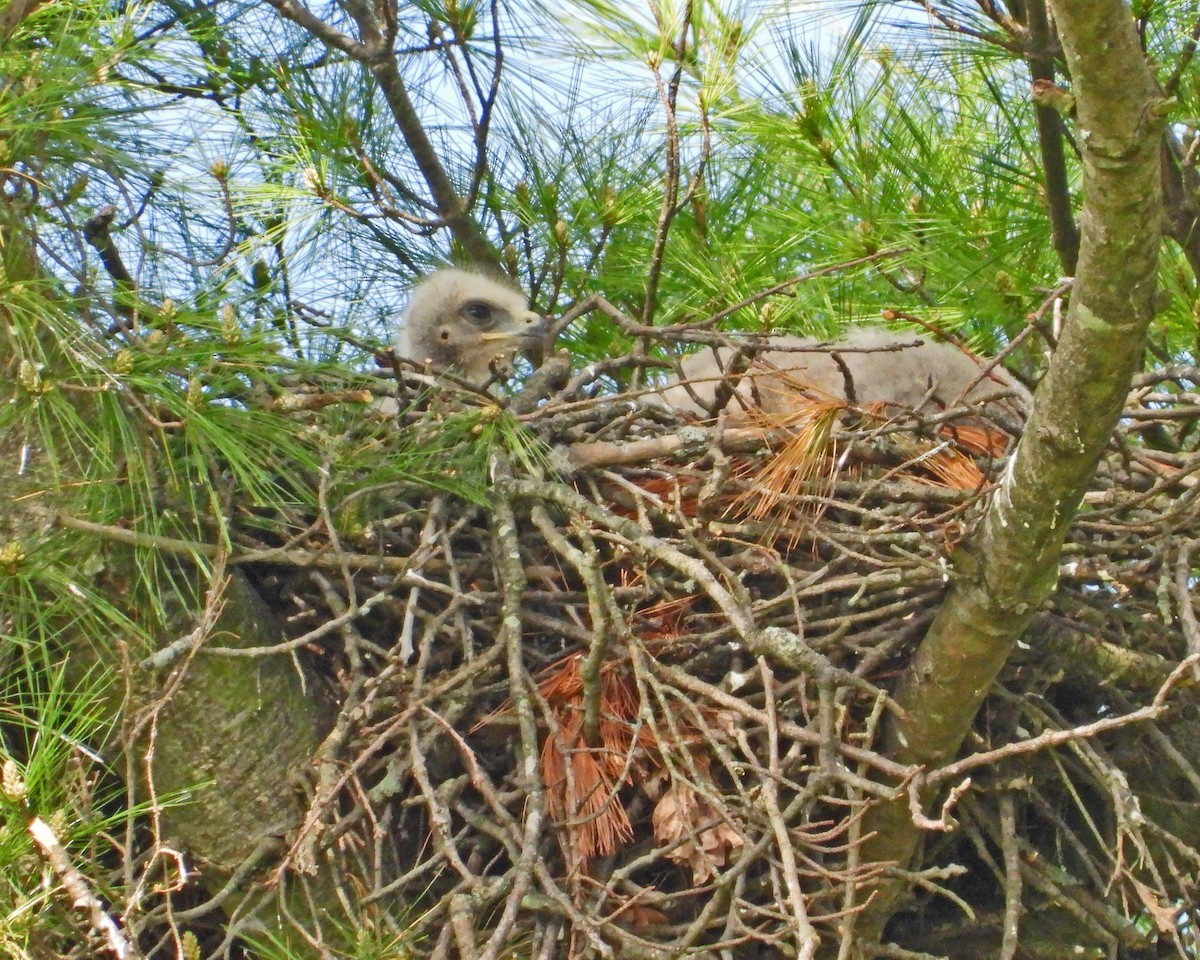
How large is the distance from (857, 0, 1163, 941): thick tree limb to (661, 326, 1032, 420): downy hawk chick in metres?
0.76

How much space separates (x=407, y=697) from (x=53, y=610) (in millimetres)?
653

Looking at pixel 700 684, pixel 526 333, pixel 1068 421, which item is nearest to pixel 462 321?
pixel 526 333

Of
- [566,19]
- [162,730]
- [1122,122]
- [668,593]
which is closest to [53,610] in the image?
[162,730]

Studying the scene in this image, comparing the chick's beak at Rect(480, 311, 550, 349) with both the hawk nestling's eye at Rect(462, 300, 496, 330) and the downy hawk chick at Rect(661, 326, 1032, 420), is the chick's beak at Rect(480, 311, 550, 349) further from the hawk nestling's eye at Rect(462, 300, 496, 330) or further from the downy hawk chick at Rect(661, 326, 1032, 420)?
the downy hawk chick at Rect(661, 326, 1032, 420)

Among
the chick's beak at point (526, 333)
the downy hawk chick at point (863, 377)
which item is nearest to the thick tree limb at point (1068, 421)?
the downy hawk chick at point (863, 377)

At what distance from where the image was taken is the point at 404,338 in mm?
4473

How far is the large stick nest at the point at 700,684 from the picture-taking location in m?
2.62

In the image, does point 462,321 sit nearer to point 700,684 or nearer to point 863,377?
point 863,377

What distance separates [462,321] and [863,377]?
133 centimetres

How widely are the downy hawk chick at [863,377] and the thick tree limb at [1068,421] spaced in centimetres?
76

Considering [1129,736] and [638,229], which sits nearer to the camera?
[1129,736]

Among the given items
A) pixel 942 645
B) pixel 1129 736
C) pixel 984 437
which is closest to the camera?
pixel 942 645

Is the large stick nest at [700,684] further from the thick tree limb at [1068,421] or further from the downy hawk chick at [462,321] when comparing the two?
the downy hawk chick at [462,321]

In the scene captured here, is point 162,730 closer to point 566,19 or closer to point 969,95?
point 566,19
